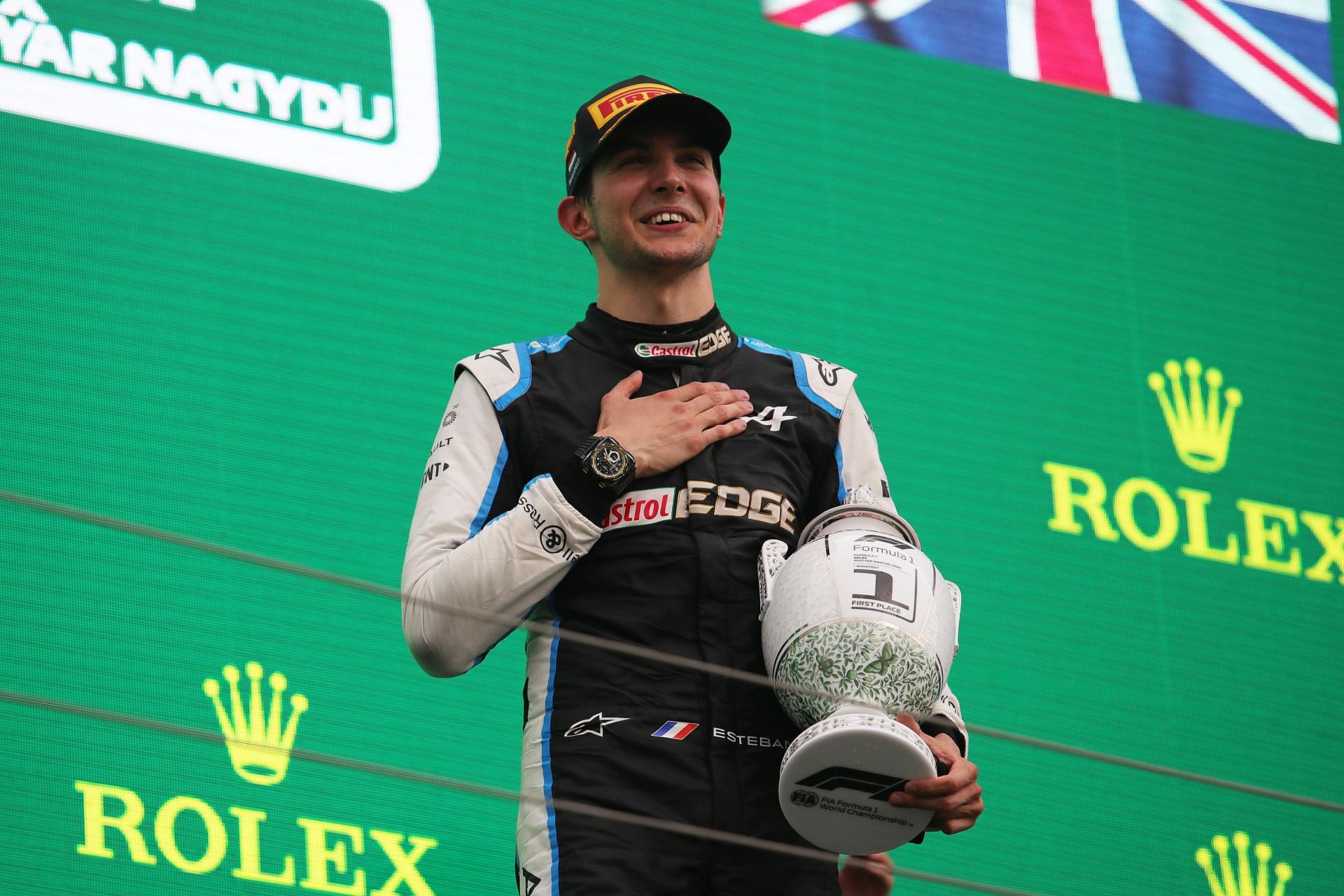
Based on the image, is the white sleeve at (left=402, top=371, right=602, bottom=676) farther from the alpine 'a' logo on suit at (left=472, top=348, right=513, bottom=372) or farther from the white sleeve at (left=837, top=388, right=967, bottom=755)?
the white sleeve at (left=837, top=388, right=967, bottom=755)

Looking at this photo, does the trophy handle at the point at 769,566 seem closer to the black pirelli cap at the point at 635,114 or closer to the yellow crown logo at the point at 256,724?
the black pirelli cap at the point at 635,114

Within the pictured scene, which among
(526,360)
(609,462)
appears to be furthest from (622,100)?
(609,462)

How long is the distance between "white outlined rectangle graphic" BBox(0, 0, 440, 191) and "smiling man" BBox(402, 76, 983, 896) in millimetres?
808

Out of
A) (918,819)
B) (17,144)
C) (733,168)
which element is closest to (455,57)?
(733,168)

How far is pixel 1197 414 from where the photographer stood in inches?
112

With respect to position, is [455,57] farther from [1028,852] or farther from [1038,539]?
[1028,852]

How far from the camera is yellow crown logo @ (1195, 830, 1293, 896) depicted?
2551 millimetres

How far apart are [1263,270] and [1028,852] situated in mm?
1108

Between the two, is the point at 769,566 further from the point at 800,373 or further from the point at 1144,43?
the point at 1144,43

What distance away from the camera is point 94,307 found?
233 cm

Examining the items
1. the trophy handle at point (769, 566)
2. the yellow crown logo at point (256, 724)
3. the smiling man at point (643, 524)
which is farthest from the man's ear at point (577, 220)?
the yellow crown logo at point (256, 724)

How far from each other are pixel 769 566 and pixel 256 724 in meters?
0.90

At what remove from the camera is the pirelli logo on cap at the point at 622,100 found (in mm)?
1690

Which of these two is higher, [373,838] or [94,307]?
[94,307]
